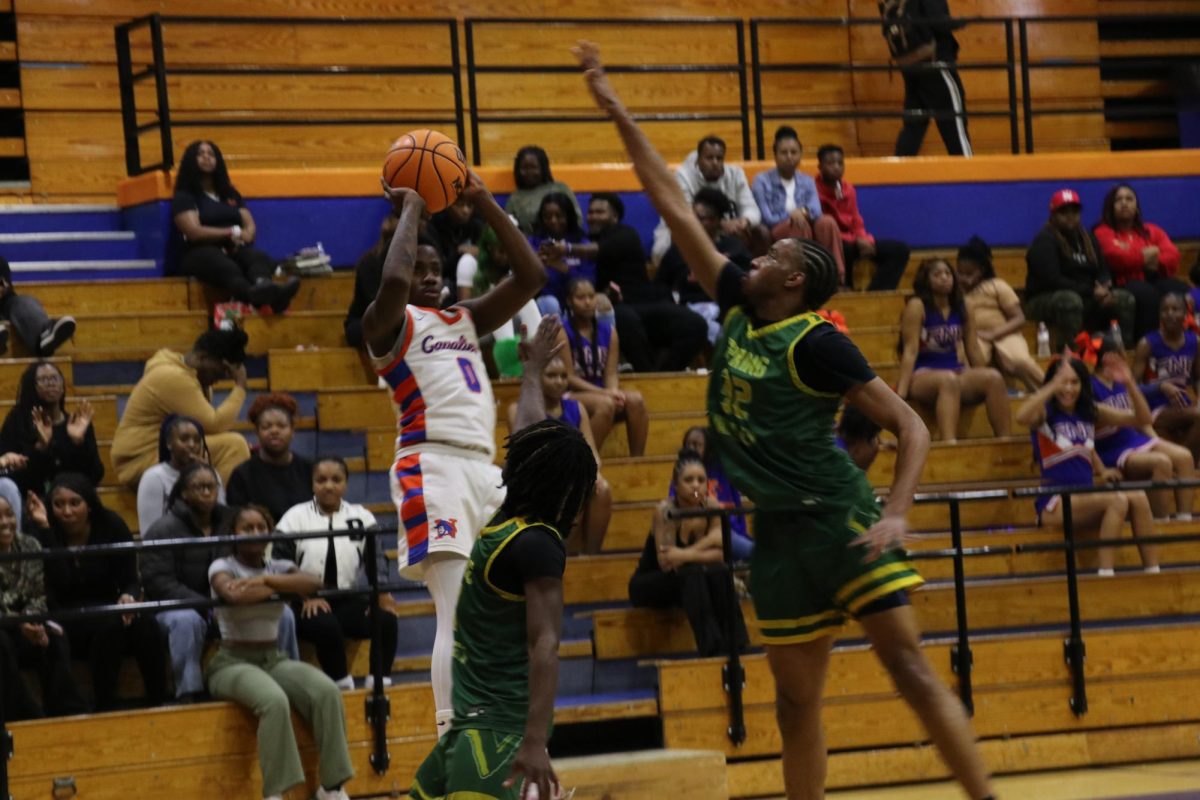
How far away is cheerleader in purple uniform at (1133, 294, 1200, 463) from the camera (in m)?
10.6

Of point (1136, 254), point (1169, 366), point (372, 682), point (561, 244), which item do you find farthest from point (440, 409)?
point (1136, 254)

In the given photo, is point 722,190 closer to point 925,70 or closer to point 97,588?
point 925,70

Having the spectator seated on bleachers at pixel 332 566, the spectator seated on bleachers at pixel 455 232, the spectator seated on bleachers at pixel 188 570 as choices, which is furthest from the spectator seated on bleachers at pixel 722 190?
the spectator seated on bleachers at pixel 188 570

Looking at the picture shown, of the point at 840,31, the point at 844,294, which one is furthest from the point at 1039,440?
the point at 840,31

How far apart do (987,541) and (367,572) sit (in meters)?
3.62

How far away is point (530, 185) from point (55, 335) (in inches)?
120

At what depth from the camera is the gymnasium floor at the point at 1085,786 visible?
7477 millimetres

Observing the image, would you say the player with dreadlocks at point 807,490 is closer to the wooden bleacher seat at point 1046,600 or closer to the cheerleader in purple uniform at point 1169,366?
the wooden bleacher seat at point 1046,600

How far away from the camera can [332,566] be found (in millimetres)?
7984

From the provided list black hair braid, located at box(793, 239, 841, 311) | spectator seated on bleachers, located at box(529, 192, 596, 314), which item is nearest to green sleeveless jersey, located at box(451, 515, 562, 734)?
black hair braid, located at box(793, 239, 841, 311)

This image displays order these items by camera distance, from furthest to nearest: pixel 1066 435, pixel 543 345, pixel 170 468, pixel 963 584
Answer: pixel 1066 435 → pixel 170 468 → pixel 963 584 → pixel 543 345

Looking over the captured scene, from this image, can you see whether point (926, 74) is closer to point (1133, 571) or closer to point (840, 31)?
point (840, 31)

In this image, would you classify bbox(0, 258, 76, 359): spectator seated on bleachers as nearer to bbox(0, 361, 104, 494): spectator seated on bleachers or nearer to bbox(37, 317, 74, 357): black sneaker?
bbox(37, 317, 74, 357): black sneaker

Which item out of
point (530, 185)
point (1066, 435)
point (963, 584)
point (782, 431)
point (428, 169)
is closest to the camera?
point (782, 431)
